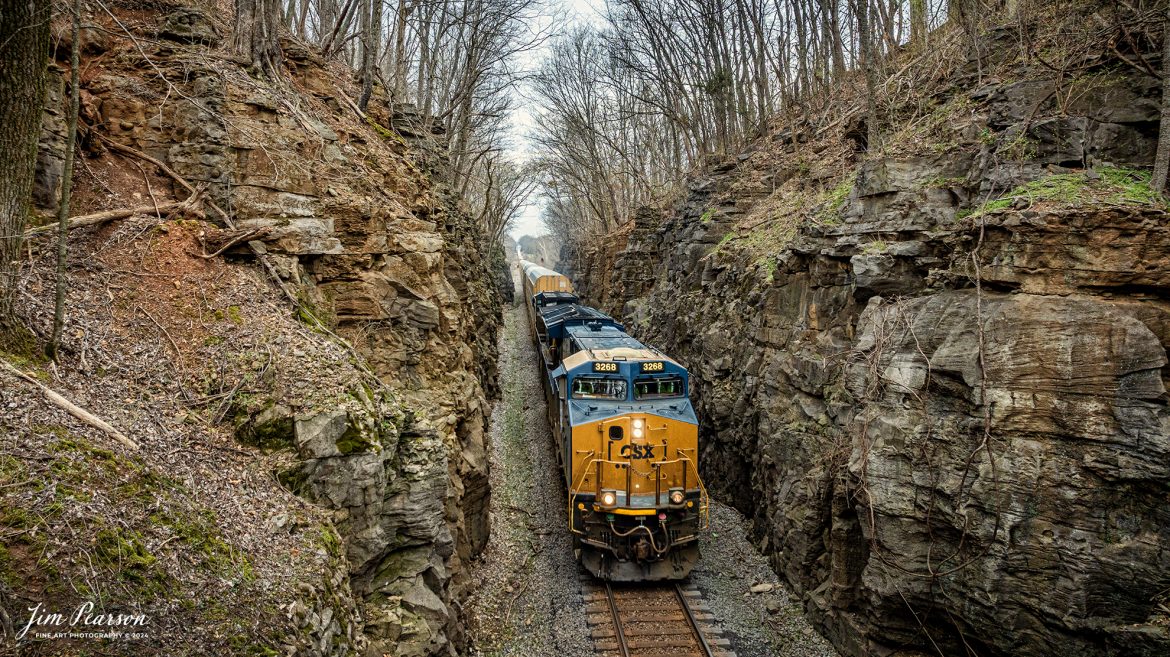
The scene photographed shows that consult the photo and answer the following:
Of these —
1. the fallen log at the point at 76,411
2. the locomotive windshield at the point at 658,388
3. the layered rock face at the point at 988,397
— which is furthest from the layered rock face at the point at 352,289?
the layered rock face at the point at 988,397

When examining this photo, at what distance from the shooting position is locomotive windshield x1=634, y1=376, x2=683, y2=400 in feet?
39.2

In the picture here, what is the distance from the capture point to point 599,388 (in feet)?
39.2

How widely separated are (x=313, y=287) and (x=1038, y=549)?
10650 mm

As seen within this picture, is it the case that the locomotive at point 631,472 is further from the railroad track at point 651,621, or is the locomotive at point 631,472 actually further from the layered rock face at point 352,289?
the layered rock face at point 352,289

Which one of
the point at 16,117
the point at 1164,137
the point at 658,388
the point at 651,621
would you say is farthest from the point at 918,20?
the point at 16,117

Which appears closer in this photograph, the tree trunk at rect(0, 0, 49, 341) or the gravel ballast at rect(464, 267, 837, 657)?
the tree trunk at rect(0, 0, 49, 341)

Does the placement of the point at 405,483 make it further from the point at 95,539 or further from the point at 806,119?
the point at 806,119

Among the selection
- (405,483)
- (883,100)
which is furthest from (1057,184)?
(405,483)

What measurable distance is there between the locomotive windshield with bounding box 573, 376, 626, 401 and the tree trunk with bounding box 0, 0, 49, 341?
8.34 m

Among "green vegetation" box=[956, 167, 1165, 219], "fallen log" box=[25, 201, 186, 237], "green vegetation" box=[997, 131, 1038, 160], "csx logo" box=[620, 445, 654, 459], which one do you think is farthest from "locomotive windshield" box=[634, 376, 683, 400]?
"fallen log" box=[25, 201, 186, 237]

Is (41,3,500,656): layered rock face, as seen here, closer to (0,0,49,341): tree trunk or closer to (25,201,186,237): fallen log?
(25,201,186,237): fallen log

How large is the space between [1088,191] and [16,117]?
41.7ft

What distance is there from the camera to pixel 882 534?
851 centimetres
